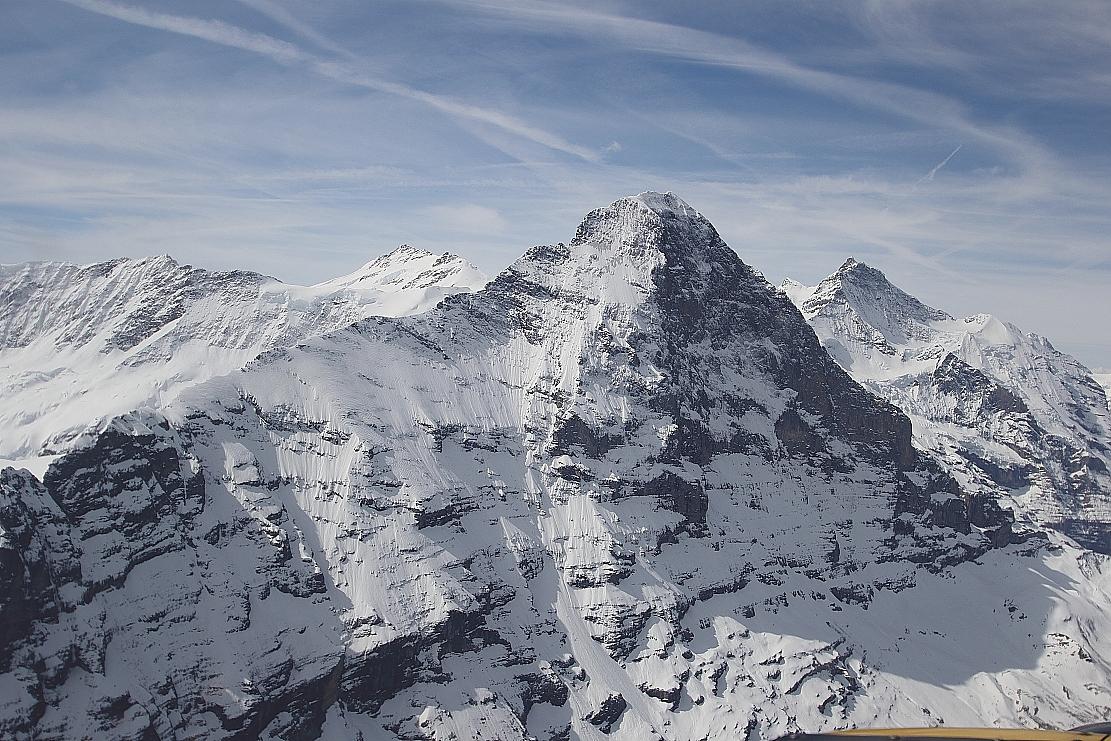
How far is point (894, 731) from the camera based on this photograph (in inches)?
2138

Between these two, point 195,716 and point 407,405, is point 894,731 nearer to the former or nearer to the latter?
point 195,716

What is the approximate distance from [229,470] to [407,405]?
158 ft

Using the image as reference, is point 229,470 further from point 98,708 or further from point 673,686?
point 673,686

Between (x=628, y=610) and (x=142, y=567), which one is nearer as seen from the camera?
(x=142, y=567)

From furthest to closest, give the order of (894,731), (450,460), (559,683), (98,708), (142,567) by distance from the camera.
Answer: (450,460) < (559,683) < (142,567) < (98,708) < (894,731)

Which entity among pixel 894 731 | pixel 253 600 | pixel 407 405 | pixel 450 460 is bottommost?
pixel 253 600

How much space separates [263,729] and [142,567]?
121 ft

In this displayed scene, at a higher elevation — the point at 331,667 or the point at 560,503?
the point at 560,503

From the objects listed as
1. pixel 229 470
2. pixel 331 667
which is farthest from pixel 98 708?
pixel 229 470

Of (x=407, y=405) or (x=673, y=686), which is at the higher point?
(x=407, y=405)

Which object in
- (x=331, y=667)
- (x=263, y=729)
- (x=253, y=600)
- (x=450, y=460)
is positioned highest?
(x=450, y=460)

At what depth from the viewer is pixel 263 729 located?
441 ft

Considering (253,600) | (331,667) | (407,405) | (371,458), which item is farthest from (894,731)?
(407,405)

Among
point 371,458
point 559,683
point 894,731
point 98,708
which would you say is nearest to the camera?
point 894,731
